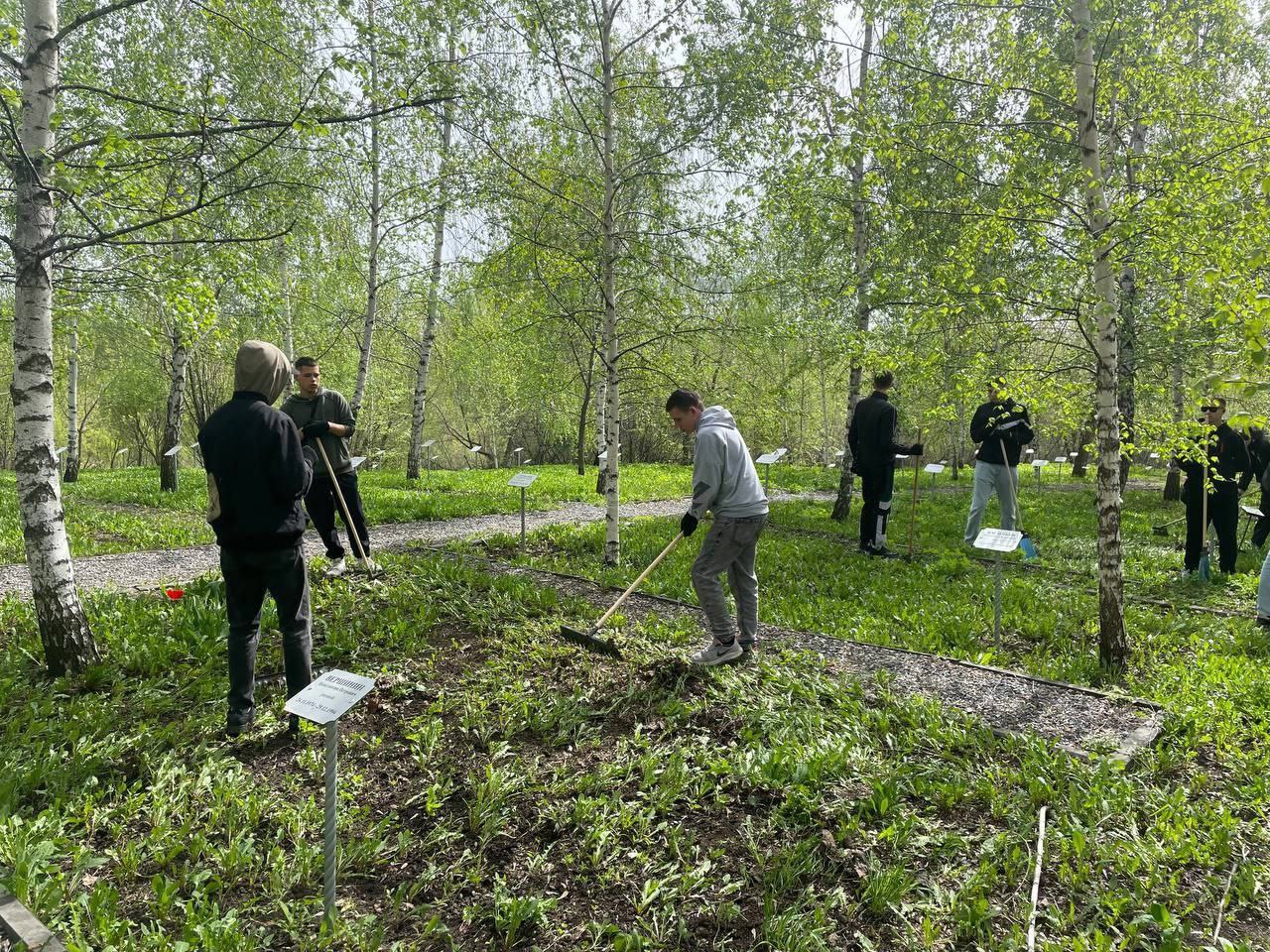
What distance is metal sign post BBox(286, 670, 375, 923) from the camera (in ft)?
7.62

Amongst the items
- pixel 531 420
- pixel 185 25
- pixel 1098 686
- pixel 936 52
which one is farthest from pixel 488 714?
pixel 531 420

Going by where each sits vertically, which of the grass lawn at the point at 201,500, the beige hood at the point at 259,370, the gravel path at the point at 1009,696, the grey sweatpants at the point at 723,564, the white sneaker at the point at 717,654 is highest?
the beige hood at the point at 259,370

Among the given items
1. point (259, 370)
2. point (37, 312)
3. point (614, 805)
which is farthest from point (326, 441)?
point (614, 805)

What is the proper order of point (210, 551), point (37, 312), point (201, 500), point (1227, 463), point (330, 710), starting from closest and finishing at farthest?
point (330, 710), point (37, 312), point (1227, 463), point (210, 551), point (201, 500)

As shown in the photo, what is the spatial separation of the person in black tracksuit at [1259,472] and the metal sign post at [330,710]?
902 centimetres

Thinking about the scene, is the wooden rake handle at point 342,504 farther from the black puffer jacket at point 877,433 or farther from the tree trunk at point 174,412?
the tree trunk at point 174,412

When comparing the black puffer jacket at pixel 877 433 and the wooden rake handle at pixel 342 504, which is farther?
the black puffer jacket at pixel 877 433

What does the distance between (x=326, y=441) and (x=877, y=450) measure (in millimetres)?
6417

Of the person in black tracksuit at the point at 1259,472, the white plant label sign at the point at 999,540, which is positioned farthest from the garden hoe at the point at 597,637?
the person in black tracksuit at the point at 1259,472

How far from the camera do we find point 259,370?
3674 millimetres

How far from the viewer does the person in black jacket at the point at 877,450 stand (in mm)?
8359

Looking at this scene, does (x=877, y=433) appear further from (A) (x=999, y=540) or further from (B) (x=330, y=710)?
(B) (x=330, y=710)

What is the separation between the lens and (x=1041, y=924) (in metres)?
2.59

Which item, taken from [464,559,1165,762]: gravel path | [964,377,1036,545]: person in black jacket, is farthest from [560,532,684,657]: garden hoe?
[964,377,1036,545]: person in black jacket
